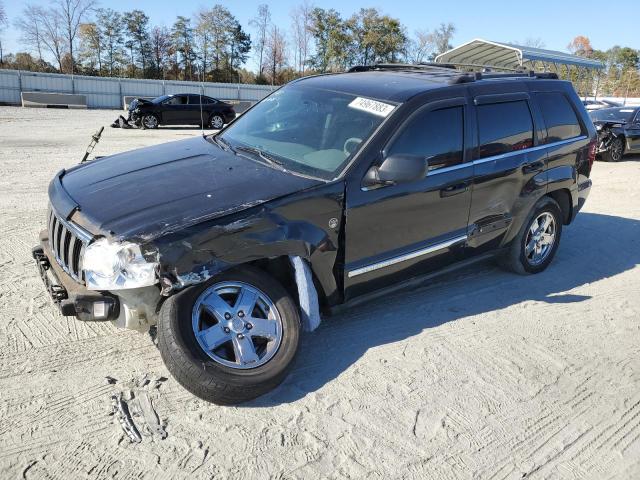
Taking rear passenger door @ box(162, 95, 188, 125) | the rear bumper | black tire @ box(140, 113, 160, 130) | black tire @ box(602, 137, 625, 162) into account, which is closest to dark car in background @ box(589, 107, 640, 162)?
black tire @ box(602, 137, 625, 162)

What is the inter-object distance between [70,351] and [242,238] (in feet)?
4.93

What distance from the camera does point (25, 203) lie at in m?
7.24

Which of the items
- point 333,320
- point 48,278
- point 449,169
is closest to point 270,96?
point 449,169

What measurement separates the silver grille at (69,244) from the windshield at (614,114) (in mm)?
14288

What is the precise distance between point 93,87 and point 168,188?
32.1 metres

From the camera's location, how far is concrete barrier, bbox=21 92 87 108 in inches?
1090

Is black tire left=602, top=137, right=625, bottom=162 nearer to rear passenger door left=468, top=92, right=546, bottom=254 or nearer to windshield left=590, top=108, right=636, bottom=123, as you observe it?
windshield left=590, top=108, right=636, bottom=123

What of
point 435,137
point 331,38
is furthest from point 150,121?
point 331,38

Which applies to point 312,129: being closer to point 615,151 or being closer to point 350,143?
point 350,143

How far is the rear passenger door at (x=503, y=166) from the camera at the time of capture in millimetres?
4516

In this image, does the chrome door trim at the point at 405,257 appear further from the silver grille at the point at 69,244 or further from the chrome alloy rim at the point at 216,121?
the chrome alloy rim at the point at 216,121

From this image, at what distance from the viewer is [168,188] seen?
350cm

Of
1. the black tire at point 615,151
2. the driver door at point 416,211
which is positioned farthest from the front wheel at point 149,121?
the driver door at point 416,211

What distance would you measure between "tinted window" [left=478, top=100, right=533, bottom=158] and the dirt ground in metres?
1.33
